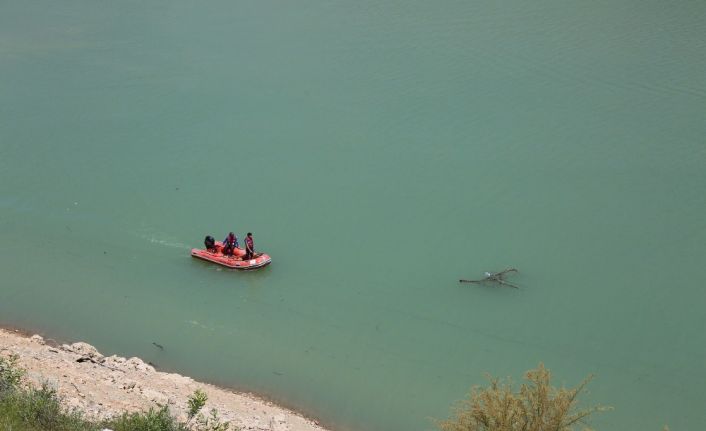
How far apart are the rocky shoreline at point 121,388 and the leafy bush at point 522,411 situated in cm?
287

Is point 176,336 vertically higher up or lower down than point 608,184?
lower down

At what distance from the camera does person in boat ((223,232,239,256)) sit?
621 inches

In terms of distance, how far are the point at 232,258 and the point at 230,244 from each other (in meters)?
0.29

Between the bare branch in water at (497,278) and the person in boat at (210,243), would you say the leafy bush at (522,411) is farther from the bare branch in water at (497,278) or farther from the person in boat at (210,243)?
the person in boat at (210,243)

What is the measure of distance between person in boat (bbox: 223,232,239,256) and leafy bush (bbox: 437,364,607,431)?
276 inches

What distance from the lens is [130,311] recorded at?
15008 millimetres

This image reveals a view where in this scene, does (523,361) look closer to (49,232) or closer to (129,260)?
(129,260)

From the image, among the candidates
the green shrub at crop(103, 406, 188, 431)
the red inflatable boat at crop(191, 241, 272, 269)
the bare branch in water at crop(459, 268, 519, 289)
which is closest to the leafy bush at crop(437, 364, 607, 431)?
the green shrub at crop(103, 406, 188, 431)

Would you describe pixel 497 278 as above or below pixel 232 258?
above

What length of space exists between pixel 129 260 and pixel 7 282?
2.49m

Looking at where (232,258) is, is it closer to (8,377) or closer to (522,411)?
(8,377)

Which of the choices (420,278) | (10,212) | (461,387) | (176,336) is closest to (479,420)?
(461,387)

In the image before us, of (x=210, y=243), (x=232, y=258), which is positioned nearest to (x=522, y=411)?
(x=232, y=258)

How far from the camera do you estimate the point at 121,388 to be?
11305 mm
